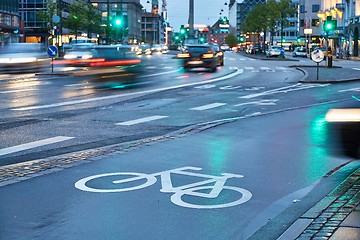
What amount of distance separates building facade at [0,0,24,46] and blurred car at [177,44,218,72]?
163ft

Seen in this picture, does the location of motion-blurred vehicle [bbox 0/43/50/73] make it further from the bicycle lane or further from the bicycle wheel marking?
the bicycle wheel marking

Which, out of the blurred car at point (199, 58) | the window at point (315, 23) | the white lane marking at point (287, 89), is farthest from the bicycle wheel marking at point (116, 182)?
the window at point (315, 23)

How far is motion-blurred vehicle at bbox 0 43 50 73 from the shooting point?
37.7 meters

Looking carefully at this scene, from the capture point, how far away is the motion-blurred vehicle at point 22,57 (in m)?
37.7

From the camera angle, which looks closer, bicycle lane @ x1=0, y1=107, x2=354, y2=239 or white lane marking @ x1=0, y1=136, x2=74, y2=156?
bicycle lane @ x1=0, y1=107, x2=354, y2=239

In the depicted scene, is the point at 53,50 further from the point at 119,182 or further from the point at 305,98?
the point at 119,182

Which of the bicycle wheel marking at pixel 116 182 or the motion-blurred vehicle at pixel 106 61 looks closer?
the bicycle wheel marking at pixel 116 182

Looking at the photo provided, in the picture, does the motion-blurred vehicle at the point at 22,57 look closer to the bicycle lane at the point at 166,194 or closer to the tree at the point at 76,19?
the bicycle lane at the point at 166,194

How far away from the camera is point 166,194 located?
27.4 feet

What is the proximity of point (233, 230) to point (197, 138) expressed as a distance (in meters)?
6.35

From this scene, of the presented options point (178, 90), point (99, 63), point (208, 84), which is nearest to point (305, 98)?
point (178, 90)

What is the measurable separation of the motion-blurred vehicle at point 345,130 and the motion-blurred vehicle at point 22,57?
2235 centimetres

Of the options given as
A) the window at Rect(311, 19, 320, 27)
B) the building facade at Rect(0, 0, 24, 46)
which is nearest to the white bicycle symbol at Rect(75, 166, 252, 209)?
the building facade at Rect(0, 0, 24, 46)

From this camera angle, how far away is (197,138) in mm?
13195
